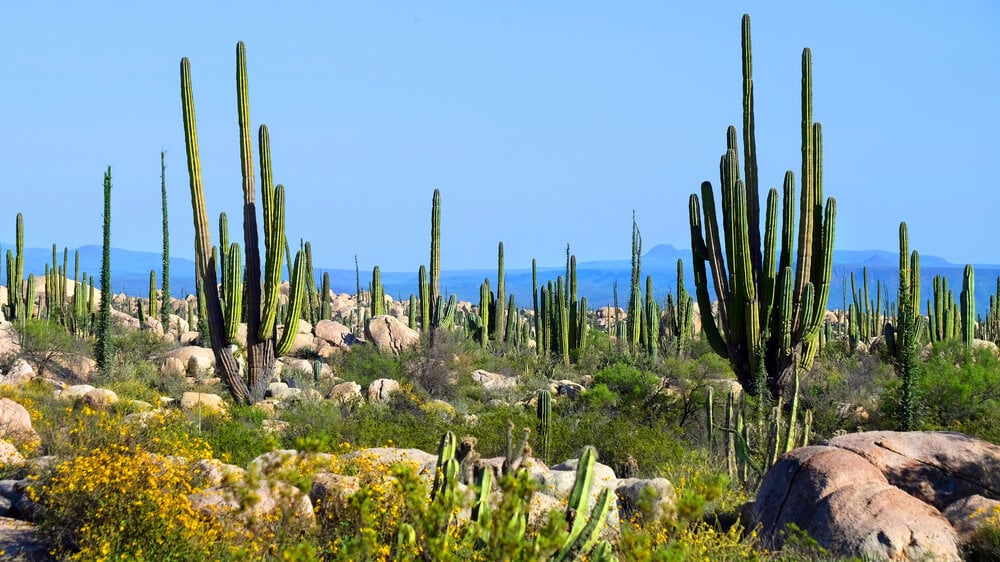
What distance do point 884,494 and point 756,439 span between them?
16.8 ft

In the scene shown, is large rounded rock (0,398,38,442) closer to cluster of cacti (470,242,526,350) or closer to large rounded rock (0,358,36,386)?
large rounded rock (0,358,36,386)

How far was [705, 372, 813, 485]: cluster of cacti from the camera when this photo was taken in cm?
1098

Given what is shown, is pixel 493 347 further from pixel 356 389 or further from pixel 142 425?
pixel 142 425

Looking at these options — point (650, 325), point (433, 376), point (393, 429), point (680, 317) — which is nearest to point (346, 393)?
point (433, 376)

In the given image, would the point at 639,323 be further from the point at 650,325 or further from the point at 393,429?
the point at 393,429

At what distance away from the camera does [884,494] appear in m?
8.11

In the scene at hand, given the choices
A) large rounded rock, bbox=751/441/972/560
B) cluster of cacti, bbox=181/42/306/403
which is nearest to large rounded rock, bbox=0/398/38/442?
cluster of cacti, bbox=181/42/306/403

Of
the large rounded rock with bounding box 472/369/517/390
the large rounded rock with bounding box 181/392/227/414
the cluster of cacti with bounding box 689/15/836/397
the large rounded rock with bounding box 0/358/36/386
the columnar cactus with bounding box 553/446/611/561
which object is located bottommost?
the large rounded rock with bounding box 472/369/517/390

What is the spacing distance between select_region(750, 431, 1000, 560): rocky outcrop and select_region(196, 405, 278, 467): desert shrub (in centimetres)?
517

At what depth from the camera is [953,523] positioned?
8062mm

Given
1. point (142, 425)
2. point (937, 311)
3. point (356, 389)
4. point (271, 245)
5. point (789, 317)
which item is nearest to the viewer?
point (142, 425)

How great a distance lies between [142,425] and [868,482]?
808 centimetres

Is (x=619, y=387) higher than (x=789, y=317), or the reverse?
(x=789, y=317)

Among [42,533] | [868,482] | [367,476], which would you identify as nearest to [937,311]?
[868,482]
